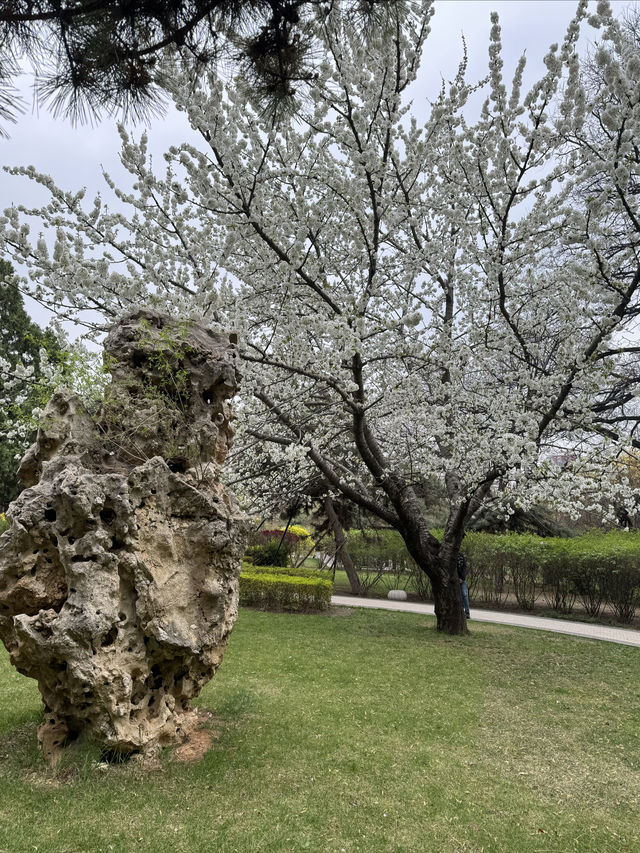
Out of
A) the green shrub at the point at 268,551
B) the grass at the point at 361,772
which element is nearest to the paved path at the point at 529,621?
the green shrub at the point at 268,551

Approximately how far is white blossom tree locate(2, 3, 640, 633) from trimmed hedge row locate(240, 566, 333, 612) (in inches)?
127

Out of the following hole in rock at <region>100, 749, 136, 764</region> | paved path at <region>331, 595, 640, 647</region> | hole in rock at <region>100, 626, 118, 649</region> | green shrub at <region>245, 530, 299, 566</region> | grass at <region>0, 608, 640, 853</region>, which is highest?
hole in rock at <region>100, 626, 118, 649</region>

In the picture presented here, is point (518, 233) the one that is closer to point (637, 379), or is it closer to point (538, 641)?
point (637, 379)

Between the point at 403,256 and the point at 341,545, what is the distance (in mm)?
8310

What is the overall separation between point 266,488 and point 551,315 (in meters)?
5.81

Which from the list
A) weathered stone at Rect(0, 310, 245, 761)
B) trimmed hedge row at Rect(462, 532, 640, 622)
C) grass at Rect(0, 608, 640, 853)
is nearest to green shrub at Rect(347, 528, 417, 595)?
trimmed hedge row at Rect(462, 532, 640, 622)

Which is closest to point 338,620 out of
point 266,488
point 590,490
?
point 266,488

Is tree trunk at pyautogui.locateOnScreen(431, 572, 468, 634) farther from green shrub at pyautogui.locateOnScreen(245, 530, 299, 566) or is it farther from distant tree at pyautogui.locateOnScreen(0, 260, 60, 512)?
distant tree at pyautogui.locateOnScreen(0, 260, 60, 512)

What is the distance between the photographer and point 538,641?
893 centimetres

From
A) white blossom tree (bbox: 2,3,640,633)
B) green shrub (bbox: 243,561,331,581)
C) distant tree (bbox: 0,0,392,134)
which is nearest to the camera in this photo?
distant tree (bbox: 0,0,392,134)

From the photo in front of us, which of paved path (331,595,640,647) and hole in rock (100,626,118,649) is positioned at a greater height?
hole in rock (100,626,118,649)

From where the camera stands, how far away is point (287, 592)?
1129cm

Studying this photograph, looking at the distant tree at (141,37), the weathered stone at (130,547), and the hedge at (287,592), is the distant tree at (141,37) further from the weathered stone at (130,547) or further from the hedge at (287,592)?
the hedge at (287,592)

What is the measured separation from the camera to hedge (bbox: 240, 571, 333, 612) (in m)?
11.2
